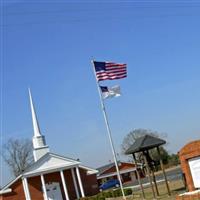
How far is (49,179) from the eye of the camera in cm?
4953

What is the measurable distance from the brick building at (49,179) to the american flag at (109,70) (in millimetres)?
23074

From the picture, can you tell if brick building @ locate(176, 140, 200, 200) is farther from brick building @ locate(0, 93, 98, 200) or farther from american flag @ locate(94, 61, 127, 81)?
brick building @ locate(0, 93, 98, 200)

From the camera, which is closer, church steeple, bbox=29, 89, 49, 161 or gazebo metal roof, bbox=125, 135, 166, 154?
gazebo metal roof, bbox=125, 135, 166, 154

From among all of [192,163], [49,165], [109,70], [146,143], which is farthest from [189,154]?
[49,165]

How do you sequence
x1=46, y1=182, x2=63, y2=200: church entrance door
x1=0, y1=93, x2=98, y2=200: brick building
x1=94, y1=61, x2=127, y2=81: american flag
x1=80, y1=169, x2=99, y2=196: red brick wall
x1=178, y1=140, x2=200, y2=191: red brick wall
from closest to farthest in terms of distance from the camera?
x1=178, y1=140, x2=200, y2=191: red brick wall < x1=94, y1=61, x2=127, y2=81: american flag < x1=0, y1=93, x2=98, y2=200: brick building < x1=46, y1=182, x2=63, y2=200: church entrance door < x1=80, y1=169, x2=99, y2=196: red brick wall

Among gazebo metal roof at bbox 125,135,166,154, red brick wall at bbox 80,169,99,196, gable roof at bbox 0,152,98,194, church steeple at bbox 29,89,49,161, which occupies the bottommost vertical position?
red brick wall at bbox 80,169,99,196

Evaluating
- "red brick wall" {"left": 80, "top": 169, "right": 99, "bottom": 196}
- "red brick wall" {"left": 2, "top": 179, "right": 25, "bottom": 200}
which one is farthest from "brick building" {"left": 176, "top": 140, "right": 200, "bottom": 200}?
"red brick wall" {"left": 80, "top": 169, "right": 99, "bottom": 196}

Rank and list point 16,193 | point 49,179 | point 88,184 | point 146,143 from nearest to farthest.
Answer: point 146,143
point 16,193
point 49,179
point 88,184

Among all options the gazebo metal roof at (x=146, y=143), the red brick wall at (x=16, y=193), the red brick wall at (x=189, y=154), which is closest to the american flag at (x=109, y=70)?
the gazebo metal roof at (x=146, y=143)

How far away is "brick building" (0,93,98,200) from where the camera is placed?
1880 inches

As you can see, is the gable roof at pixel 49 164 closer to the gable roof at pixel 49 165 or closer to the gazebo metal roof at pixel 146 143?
the gable roof at pixel 49 165

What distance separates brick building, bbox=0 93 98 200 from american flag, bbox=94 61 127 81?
75.7 ft

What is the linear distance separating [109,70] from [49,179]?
24.9 m

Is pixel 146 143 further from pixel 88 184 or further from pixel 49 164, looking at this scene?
pixel 88 184
